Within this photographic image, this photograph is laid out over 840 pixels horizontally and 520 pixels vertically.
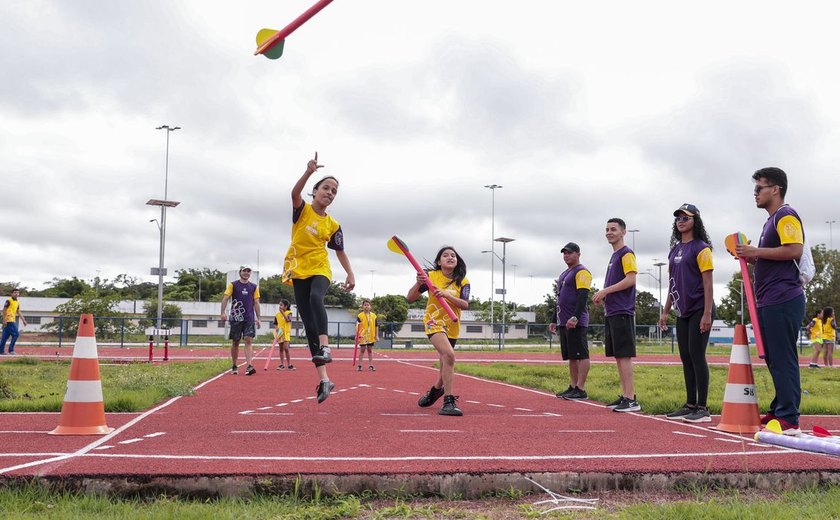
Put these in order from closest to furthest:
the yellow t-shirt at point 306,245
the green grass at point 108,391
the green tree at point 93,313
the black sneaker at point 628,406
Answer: the yellow t-shirt at point 306,245 < the green grass at point 108,391 < the black sneaker at point 628,406 < the green tree at point 93,313

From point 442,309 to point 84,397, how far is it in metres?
3.56

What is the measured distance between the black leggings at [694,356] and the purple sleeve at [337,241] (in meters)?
3.49

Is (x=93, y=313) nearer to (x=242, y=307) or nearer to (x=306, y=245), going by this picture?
(x=242, y=307)

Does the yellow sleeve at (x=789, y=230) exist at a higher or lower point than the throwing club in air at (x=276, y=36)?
lower

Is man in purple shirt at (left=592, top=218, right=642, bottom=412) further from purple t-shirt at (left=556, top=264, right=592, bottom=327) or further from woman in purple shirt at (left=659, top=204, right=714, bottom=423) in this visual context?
purple t-shirt at (left=556, top=264, right=592, bottom=327)

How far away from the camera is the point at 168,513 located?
10.7 ft

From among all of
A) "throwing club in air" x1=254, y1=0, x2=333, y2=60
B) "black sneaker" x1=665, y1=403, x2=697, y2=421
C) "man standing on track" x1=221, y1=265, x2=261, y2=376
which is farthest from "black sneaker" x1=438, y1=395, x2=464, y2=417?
"man standing on track" x1=221, y1=265, x2=261, y2=376

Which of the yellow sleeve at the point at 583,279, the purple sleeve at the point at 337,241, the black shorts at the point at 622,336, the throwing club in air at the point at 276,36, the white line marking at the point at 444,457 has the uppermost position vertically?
the throwing club in air at the point at 276,36

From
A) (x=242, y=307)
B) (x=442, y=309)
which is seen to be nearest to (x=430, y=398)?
(x=442, y=309)

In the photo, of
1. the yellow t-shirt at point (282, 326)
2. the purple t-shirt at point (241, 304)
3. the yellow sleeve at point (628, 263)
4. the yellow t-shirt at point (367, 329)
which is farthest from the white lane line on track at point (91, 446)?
the yellow t-shirt at point (367, 329)

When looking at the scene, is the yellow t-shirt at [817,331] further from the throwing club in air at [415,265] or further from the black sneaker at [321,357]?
the black sneaker at [321,357]

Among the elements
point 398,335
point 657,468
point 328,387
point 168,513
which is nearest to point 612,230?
point 328,387

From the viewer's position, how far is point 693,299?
21.9 feet

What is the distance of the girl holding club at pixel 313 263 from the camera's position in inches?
253
